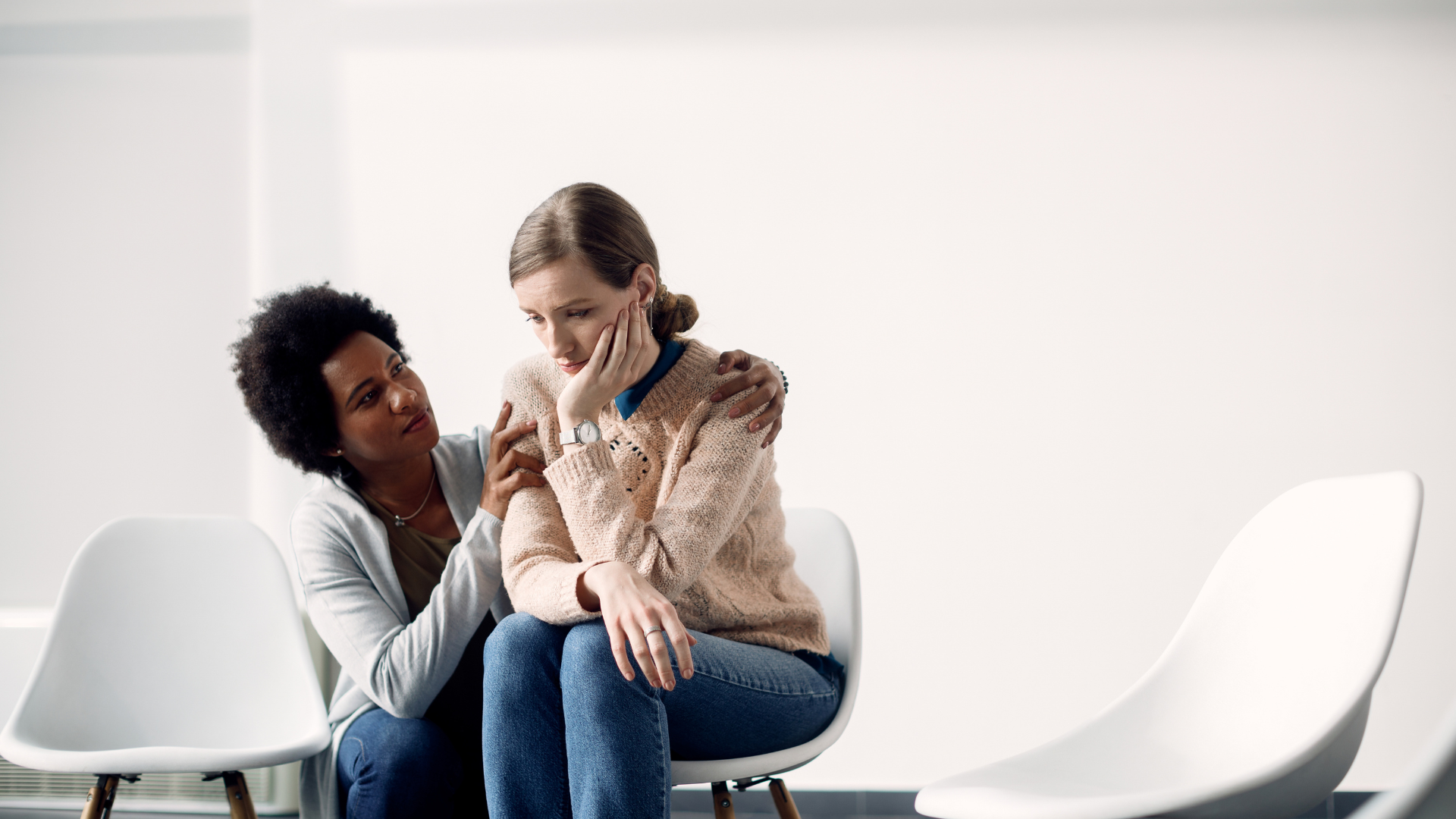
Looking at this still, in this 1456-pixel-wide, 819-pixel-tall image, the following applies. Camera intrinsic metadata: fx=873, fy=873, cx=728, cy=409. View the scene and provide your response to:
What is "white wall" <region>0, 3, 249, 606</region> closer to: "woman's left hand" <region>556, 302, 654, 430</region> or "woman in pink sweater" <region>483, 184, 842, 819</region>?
"woman in pink sweater" <region>483, 184, 842, 819</region>

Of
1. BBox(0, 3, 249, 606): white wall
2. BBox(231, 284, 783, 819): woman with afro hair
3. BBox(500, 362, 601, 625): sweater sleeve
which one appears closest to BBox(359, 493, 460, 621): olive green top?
BBox(231, 284, 783, 819): woman with afro hair

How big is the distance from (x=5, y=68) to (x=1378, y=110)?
11.1ft

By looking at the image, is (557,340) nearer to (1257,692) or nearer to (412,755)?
(412,755)

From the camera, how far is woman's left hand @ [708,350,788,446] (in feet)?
3.77

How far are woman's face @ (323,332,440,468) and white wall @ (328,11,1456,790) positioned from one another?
788 mm

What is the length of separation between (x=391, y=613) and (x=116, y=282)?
62.5 inches

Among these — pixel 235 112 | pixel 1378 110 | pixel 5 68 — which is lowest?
pixel 1378 110

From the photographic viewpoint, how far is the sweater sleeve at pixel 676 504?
1035mm

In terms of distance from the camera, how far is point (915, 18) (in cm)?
208

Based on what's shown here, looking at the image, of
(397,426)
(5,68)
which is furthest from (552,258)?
(5,68)

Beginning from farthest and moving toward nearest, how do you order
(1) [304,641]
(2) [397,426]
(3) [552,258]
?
(1) [304,641] < (2) [397,426] < (3) [552,258]

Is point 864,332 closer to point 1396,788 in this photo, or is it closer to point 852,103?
point 852,103

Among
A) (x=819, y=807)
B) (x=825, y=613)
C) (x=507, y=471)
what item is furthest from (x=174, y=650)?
(x=819, y=807)

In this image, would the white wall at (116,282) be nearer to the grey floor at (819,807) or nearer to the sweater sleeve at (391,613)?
the grey floor at (819,807)
